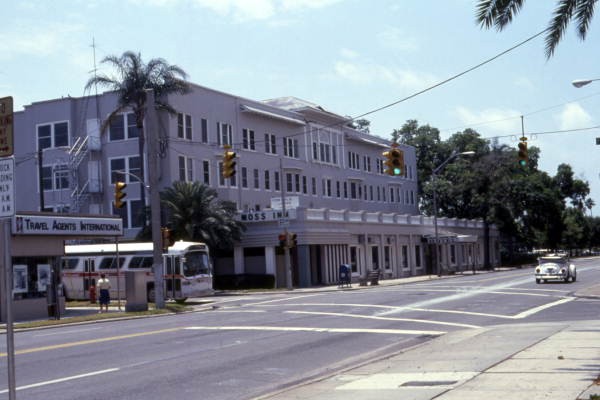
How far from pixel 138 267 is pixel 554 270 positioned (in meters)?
22.0

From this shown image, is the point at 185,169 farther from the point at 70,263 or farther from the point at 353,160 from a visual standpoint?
the point at 353,160

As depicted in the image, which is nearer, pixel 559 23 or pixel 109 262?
pixel 559 23

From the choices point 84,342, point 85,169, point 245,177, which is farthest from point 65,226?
point 245,177

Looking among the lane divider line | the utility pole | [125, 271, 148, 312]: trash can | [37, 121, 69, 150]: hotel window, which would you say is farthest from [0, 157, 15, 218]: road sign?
[37, 121, 69, 150]: hotel window

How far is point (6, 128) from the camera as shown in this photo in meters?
8.23

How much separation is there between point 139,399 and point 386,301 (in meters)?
21.6

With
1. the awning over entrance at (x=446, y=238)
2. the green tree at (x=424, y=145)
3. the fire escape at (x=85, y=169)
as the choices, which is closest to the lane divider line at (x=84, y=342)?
the fire escape at (x=85, y=169)

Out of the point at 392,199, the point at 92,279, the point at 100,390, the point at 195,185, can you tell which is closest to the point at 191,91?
the point at 195,185

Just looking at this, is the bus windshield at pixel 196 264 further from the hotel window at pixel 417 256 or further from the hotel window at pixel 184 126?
the hotel window at pixel 417 256

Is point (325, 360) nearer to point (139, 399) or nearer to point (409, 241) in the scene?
point (139, 399)

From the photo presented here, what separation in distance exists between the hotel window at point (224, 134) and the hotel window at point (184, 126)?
3.06m

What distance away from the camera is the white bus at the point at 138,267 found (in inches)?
1699

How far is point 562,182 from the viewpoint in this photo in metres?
123

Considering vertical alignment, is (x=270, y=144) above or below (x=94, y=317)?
above
